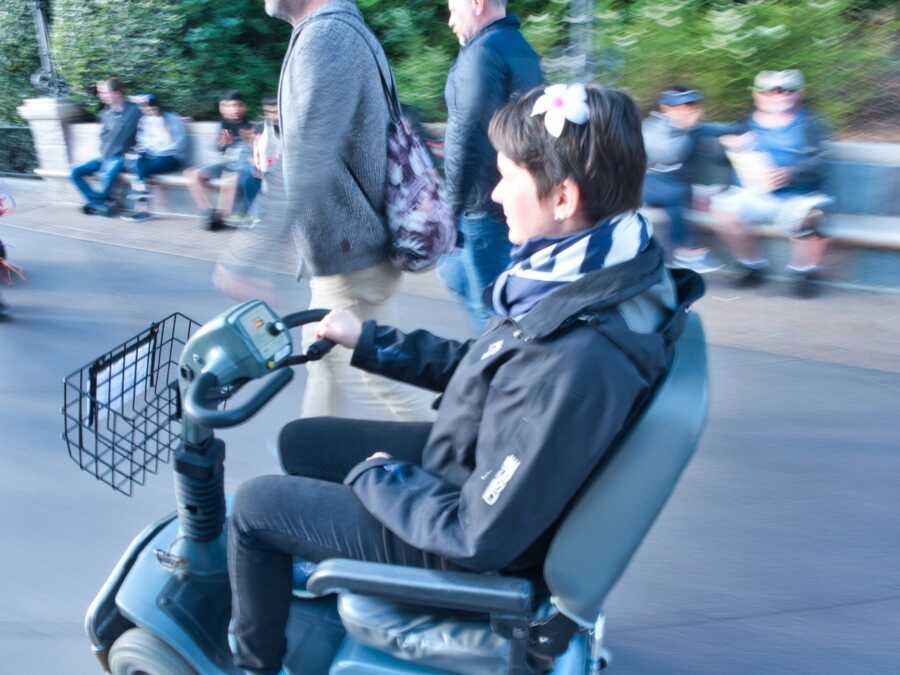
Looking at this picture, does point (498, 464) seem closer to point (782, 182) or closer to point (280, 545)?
point (280, 545)

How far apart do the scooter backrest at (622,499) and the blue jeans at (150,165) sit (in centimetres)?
778

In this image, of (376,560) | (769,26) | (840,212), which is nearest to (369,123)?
(376,560)

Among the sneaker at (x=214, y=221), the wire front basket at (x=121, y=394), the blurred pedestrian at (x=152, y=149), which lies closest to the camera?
the wire front basket at (x=121, y=394)

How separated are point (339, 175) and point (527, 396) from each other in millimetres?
1266

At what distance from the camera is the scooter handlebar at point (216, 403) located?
5.90 feet

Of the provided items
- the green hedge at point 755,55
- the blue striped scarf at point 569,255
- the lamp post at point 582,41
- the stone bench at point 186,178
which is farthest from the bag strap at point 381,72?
the stone bench at point 186,178

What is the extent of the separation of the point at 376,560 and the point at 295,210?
3.40ft

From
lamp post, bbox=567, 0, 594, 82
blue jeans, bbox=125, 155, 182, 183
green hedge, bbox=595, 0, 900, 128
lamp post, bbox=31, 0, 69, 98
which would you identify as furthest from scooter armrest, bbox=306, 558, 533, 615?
lamp post, bbox=31, 0, 69, 98

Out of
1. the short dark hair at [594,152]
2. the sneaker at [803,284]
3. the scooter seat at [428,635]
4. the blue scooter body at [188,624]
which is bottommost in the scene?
the sneaker at [803,284]

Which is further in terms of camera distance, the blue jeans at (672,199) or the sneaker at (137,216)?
the sneaker at (137,216)

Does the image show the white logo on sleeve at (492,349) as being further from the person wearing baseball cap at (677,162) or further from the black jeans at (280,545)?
the person wearing baseball cap at (677,162)

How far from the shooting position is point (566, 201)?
1830 mm

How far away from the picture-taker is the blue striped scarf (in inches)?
70.5

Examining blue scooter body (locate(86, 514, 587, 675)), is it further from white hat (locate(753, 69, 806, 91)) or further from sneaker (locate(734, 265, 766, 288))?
white hat (locate(753, 69, 806, 91))
